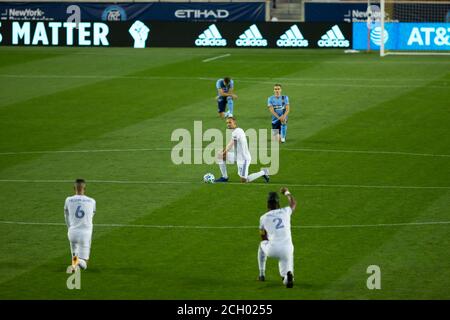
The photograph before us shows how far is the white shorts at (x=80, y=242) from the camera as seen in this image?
18.5 metres

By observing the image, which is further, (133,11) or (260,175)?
(133,11)

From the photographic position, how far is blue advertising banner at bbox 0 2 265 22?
2395 inches

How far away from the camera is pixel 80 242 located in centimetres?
1859

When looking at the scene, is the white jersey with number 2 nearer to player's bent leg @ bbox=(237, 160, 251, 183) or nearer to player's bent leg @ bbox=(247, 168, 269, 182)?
player's bent leg @ bbox=(237, 160, 251, 183)

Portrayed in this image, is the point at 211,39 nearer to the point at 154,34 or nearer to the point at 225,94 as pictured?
the point at 154,34

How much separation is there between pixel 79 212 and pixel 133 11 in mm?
44699

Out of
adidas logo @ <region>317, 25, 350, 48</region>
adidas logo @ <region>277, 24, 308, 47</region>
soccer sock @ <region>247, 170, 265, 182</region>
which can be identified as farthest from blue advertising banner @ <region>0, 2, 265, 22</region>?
soccer sock @ <region>247, 170, 265, 182</region>

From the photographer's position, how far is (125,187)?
2594cm

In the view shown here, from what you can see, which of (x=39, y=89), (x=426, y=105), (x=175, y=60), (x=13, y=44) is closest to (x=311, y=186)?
(x=426, y=105)

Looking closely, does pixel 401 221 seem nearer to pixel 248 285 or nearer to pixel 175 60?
pixel 248 285

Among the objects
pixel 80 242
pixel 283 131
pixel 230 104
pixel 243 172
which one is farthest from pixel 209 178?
pixel 230 104

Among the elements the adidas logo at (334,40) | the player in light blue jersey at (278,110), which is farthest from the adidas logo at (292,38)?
the player in light blue jersey at (278,110)

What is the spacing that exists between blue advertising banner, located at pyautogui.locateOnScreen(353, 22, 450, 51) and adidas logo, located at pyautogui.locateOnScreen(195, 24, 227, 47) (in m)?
7.27

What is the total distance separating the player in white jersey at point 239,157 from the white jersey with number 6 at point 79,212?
7477 millimetres
